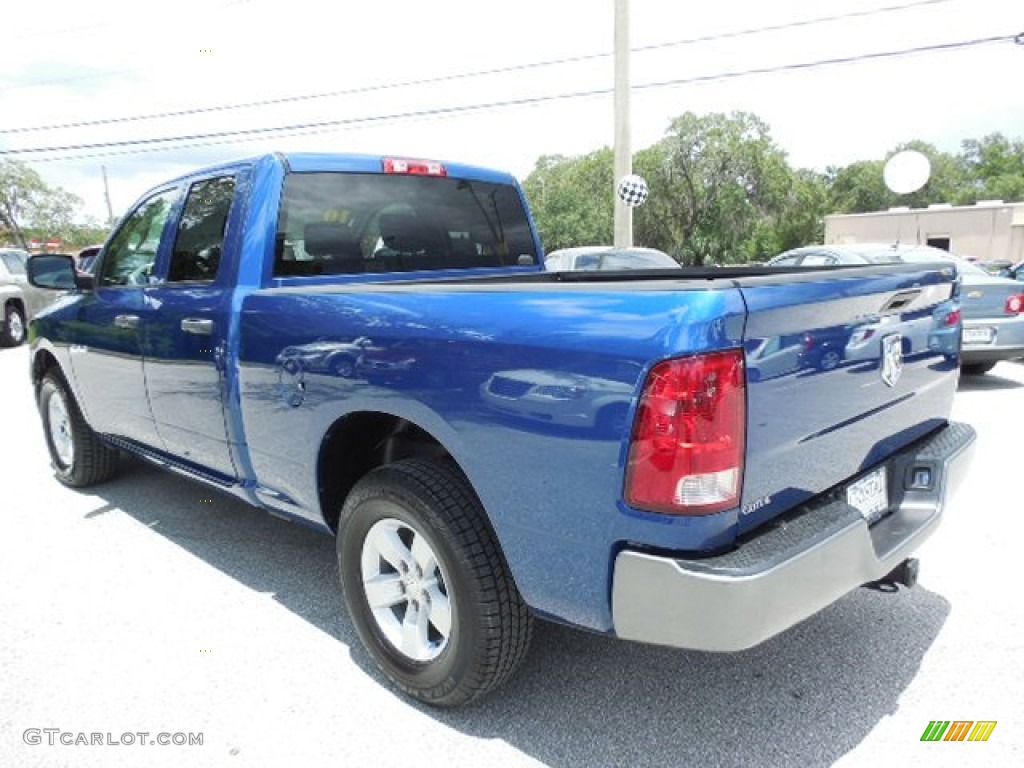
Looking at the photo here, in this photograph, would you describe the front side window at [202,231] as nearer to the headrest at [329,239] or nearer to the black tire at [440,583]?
the headrest at [329,239]

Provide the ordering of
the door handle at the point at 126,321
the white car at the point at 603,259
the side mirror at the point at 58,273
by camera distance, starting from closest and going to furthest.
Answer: the door handle at the point at 126,321 → the side mirror at the point at 58,273 → the white car at the point at 603,259

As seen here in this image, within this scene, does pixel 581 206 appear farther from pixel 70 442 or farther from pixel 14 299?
pixel 70 442

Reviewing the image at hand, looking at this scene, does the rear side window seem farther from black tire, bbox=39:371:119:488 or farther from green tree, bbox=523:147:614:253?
green tree, bbox=523:147:614:253

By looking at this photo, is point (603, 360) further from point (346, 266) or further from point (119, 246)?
point (119, 246)

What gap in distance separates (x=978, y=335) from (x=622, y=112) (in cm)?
871

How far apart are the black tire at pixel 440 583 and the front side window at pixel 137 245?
206 centimetres

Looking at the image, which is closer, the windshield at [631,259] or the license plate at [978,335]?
the license plate at [978,335]

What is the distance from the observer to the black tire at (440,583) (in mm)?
2297

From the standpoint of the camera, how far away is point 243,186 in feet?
10.6

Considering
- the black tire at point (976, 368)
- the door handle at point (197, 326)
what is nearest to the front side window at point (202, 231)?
the door handle at point (197, 326)

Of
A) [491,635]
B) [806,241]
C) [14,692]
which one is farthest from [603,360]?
[806,241]

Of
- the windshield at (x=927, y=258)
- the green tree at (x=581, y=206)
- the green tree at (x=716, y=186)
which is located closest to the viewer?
the windshield at (x=927, y=258)

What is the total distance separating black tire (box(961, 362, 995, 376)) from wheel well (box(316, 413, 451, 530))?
7.93 m
